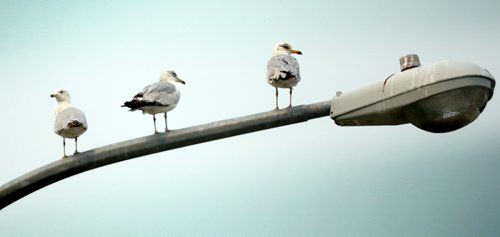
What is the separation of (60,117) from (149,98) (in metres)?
1.20

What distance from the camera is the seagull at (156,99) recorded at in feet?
27.8

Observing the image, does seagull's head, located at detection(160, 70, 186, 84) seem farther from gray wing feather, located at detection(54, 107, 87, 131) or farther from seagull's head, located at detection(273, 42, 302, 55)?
gray wing feather, located at detection(54, 107, 87, 131)

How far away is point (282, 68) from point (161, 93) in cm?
176

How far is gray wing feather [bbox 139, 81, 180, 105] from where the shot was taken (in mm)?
8773

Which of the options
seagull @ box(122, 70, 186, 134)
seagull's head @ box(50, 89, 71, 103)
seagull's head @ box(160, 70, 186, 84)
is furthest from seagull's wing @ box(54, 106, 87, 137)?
seagull's head @ box(160, 70, 186, 84)

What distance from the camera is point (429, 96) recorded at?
522 centimetres

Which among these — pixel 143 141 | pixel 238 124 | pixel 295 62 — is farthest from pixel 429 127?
pixel 295 62

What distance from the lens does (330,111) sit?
19.3 ft

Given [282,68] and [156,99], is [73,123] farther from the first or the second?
[282,68]

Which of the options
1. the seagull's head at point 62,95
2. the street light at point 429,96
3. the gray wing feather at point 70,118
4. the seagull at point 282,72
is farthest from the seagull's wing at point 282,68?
the seagull's head at point 62,95

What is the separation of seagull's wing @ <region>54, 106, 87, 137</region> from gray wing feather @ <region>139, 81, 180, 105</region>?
0.92m

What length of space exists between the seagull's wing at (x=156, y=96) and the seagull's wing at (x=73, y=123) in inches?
23.1

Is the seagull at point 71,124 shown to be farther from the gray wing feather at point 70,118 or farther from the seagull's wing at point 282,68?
the seagull's wing at point 282,68

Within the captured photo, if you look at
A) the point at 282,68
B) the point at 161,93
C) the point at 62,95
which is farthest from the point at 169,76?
the point at 282,68
